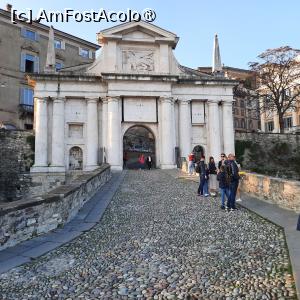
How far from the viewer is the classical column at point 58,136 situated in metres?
28.3

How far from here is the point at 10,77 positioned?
37719mm

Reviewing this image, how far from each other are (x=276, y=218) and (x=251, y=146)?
26.3m

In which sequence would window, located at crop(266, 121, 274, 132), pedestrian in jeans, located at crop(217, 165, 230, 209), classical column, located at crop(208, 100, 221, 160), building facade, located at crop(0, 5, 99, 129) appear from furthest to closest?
window, located at crop(266, 121, 274, 132) < building facade, located at crop(0, 5, 99, 129) < classical column, located at crop(208, 100, 221, 160) < pedestrian in jeans, located at crop(217, 165, 230, 209)

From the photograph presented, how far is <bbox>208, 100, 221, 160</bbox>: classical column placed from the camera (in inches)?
1195

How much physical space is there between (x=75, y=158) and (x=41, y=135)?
3.49 meters

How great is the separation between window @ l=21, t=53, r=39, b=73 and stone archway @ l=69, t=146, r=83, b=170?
15.2 meters

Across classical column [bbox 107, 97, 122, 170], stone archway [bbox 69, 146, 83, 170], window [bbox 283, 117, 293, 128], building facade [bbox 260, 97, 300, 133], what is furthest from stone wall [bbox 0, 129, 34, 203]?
window [bbox 283, 117, 293, 128]

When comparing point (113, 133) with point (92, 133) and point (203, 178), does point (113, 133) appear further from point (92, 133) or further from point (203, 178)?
point (203, 178)

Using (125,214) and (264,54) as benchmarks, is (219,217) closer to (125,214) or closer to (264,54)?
(125,214)

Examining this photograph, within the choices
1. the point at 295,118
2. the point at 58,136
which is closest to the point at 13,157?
the point at 58,136

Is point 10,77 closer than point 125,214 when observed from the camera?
No

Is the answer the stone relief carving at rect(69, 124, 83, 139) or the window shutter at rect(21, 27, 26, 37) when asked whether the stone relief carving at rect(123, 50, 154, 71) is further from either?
the window shutter at rect(21, 27, 26, 37)

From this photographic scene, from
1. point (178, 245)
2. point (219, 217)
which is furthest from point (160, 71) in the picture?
point (178, 245)

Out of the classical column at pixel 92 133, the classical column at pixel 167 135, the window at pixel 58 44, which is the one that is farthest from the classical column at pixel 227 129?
the window at pixel 58 44
